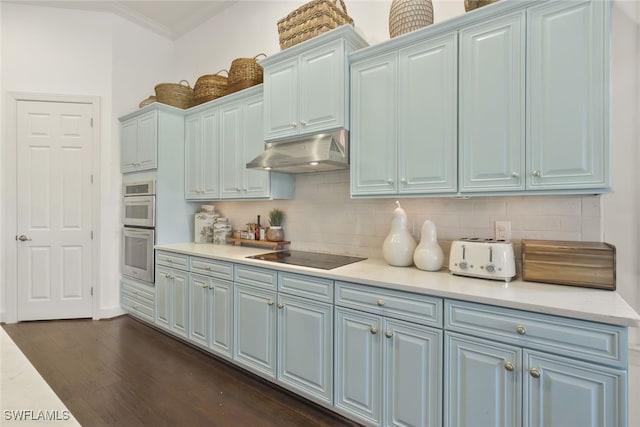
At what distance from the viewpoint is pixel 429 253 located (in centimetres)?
203

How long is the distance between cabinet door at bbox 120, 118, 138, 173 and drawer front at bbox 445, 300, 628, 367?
148 inches

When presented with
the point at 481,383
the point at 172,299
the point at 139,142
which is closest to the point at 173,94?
the point at 139,142

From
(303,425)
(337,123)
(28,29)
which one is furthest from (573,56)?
(28,29)

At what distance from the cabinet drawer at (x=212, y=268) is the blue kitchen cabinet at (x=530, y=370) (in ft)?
5.66

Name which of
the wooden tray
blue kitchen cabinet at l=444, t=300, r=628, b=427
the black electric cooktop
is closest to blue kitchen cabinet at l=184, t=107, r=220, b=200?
the wooden tray

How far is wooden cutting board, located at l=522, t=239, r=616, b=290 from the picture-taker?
1521 mm

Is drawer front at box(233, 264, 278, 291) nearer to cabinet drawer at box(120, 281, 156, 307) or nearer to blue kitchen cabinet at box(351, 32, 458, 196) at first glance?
blue kitchen cabinet at box(351, 32, 458, 196)

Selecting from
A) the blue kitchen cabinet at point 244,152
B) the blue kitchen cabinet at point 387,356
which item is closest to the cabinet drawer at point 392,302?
the blue kitchen cabinet at point 387,356

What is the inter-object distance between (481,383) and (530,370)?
0.23 metres

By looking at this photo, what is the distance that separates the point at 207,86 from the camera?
11.3 ft

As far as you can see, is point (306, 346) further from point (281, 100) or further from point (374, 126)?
point (281, 100)

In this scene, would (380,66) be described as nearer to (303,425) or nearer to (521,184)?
(521,184)

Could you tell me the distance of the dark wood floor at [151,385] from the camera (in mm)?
2055

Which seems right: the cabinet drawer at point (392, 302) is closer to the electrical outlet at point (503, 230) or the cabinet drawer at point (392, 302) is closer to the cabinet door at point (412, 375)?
the cabinet door at point (412, 375)
